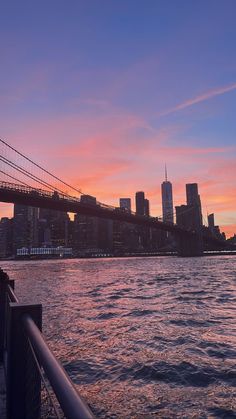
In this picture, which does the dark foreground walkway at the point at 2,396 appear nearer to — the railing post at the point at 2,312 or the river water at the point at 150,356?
the railing post at the point at 2,312

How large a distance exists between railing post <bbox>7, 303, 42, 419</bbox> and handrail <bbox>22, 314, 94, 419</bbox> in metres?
0.75

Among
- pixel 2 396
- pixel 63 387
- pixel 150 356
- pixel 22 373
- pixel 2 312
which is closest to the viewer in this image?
pixel 63 387

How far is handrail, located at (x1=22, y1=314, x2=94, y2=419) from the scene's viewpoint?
4.57 feet

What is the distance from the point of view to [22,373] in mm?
3020

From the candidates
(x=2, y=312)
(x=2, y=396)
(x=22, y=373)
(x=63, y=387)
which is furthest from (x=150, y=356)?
(x=63, y=387)

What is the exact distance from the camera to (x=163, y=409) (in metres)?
6.06

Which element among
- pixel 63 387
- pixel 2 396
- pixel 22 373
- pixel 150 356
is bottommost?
pixel 150 356

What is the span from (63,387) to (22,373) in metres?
1.64

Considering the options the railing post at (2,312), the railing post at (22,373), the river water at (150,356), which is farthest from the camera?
the river water at (150,356)

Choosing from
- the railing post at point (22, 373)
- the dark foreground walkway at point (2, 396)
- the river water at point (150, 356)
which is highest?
the railing post at point (22, 373)

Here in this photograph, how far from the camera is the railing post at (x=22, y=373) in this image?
292 centimetres

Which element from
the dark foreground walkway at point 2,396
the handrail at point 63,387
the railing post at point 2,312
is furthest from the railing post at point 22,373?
the railing post at point 2,312

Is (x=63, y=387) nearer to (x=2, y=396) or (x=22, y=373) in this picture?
(x=22, y=373)

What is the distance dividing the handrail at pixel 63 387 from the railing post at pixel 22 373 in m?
0.75
